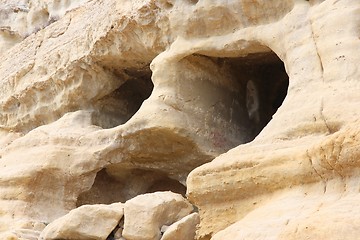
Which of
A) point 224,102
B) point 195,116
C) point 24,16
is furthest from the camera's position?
point 24,16

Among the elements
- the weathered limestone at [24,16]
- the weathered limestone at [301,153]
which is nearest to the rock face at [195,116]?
the weathered limestone at [301,153]

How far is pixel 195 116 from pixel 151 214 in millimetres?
1173

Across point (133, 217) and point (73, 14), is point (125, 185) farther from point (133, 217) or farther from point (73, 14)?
point (73, 14)

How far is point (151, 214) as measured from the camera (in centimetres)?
372

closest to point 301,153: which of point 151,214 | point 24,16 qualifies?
point 151,214

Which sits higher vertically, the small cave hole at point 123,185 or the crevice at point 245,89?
the crevice at point 245,89

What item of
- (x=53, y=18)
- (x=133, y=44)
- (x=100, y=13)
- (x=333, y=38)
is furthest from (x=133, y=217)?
(x=53, y=18)

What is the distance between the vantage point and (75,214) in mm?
3941

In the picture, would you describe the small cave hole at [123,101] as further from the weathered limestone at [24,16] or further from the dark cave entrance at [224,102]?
the weathered limestone at [24,16]

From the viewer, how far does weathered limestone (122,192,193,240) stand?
3713 mm

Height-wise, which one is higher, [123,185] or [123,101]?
[123,101]

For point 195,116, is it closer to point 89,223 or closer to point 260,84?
point 260,84

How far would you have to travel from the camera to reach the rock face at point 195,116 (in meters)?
3.06

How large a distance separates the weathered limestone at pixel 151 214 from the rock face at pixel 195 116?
→ 0.05ft
